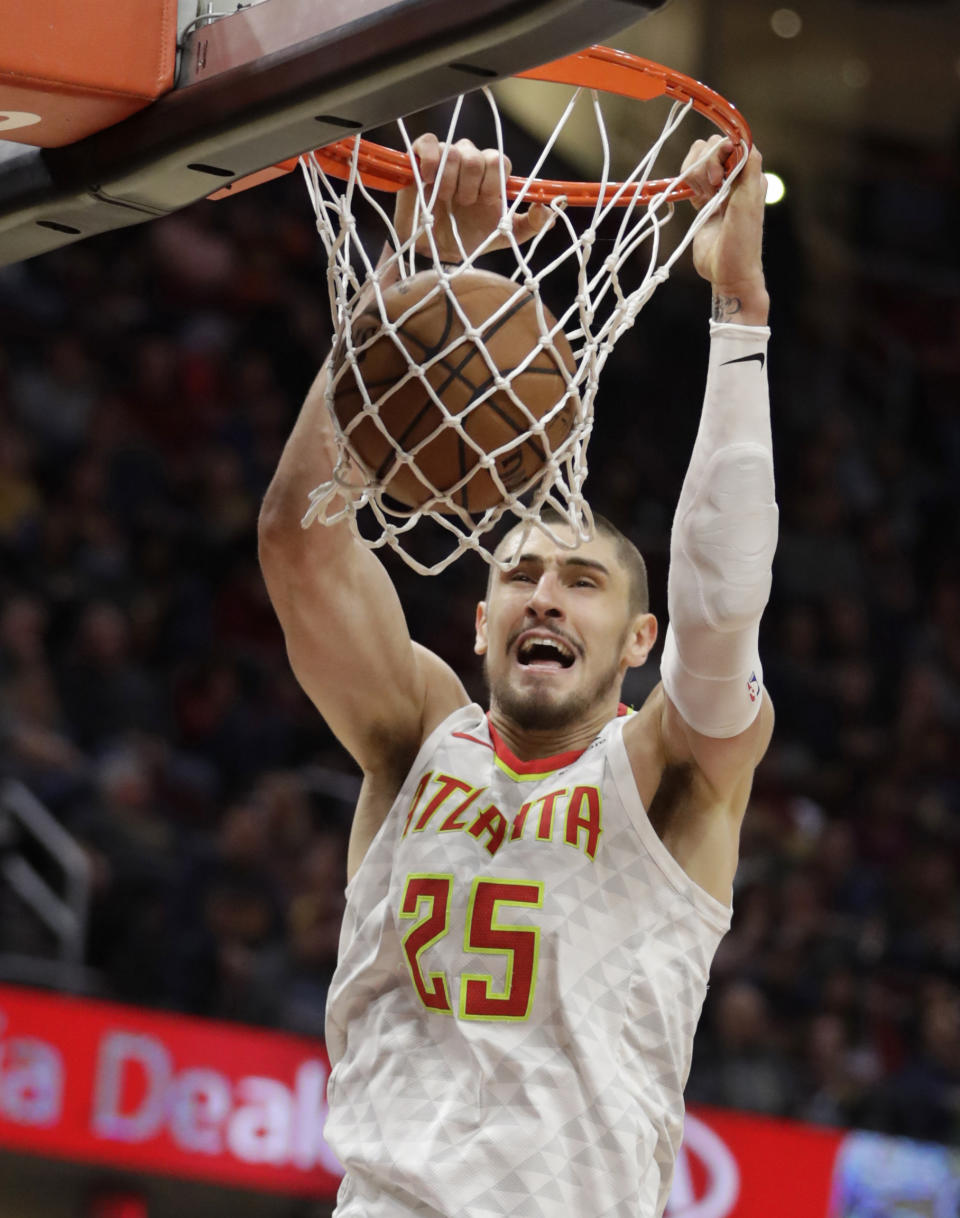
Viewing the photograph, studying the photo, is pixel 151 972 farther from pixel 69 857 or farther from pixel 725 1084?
pixel 725 1084

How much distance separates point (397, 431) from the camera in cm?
277

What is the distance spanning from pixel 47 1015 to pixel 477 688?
10.5ft

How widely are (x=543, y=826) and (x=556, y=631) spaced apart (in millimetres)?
383

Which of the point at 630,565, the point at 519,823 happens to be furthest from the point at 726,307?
the point at 519,823

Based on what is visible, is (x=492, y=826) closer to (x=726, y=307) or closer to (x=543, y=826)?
(x=543, y=826)

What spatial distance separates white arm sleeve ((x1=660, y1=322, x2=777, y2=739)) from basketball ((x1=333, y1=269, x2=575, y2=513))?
284mm

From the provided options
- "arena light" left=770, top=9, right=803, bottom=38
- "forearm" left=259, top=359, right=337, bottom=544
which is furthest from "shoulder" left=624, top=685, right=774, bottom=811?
"arena light" left=770, top=9, right=803, bottom=38

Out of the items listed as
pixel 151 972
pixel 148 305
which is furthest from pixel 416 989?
pixel 148 305

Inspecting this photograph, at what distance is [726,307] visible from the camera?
10.0 feet

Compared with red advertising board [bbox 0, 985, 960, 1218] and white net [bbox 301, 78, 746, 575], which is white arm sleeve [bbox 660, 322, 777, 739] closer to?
white net [bbox 301, 78, 746, 575]

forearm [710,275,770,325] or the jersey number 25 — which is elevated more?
forearm [710,275,770,325]

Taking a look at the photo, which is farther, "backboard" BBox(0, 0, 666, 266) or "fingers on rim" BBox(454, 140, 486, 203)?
"fingers on rim" BBox(454, 140, 486, 203)

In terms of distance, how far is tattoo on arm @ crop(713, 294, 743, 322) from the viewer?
9.99ft

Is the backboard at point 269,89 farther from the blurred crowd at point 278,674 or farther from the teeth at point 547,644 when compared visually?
the blurred crowd at point 278,674
